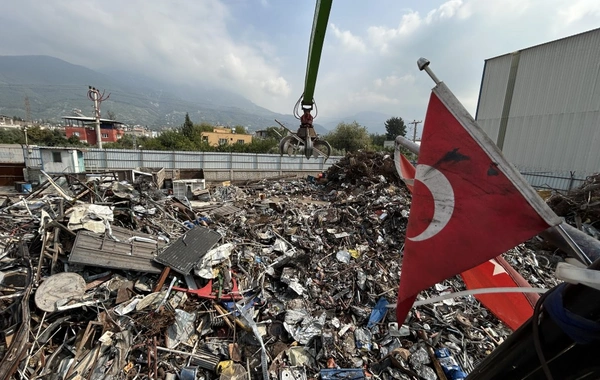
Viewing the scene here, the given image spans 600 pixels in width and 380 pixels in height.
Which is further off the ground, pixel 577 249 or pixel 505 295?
pixel 577 249

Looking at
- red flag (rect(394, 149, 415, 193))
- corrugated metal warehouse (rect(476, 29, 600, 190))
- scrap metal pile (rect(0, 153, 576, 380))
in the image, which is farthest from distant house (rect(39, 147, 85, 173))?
corrugated metal warehouse (rect(476, 29, 600, 190))

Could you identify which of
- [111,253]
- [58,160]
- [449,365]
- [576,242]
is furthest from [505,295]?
[58,160]

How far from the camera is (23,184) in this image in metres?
11.6

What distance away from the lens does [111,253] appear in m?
4.37

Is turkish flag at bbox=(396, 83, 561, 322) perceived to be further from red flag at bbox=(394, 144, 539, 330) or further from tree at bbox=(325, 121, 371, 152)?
tree at bbox=(325, 121, 371, 152)

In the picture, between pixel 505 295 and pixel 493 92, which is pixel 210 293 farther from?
pixel 493 92

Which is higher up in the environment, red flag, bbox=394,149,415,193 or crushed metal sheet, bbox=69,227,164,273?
red flag, bbox=394,149,415,193

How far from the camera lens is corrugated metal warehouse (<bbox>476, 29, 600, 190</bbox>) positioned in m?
13.1

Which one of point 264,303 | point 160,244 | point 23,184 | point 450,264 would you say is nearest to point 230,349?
point 264,303

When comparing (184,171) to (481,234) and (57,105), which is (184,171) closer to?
(481,234)

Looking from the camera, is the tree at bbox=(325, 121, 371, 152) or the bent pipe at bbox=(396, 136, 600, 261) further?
the tree at bbox=(325, 121, 371, 152)

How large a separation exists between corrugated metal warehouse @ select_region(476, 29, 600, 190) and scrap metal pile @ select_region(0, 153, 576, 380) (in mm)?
12392

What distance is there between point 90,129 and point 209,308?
50.4 metres

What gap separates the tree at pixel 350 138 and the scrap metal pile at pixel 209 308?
28169 millimetres
